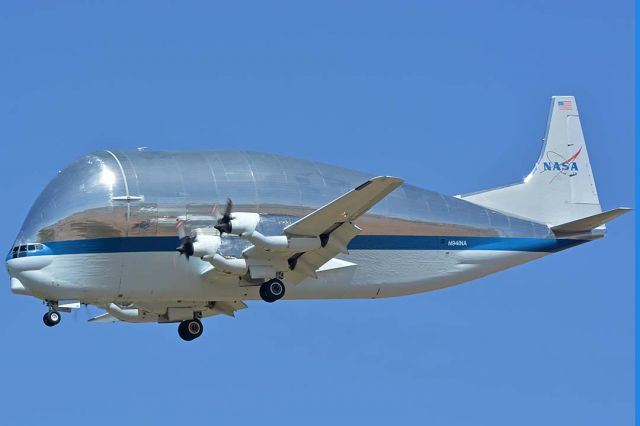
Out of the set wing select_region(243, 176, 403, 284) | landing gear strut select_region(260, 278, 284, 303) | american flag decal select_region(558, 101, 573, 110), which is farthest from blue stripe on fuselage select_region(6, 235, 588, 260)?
american flag decal select_region(558, 101, 573, 110)

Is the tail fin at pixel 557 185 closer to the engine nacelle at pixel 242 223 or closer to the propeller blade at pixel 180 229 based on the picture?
the engine nacelle at pixel 242 223

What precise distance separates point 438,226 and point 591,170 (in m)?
7.16

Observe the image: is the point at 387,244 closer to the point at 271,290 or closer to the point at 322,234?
the point at 322,234

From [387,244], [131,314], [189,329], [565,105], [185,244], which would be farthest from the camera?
[565,105]

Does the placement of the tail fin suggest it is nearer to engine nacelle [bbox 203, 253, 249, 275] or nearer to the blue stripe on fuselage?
the blue stripe on fuselage

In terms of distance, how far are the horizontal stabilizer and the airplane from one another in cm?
10

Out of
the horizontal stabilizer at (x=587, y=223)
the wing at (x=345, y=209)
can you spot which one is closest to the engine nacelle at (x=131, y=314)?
the wing at (x=345, y=209)

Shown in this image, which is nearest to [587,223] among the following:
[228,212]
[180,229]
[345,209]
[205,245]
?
[345,209]

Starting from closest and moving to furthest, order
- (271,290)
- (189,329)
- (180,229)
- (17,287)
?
(180,229) < (271,290) < (17,287) < (189,329)

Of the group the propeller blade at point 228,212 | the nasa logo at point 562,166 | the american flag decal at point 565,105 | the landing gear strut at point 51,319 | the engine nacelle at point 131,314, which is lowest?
the landing gear strut at point 51,319

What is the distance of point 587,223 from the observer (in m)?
42.4

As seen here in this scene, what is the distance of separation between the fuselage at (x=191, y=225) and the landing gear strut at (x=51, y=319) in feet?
29.4

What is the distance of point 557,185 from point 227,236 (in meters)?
12.5

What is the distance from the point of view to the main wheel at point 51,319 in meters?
47.4
